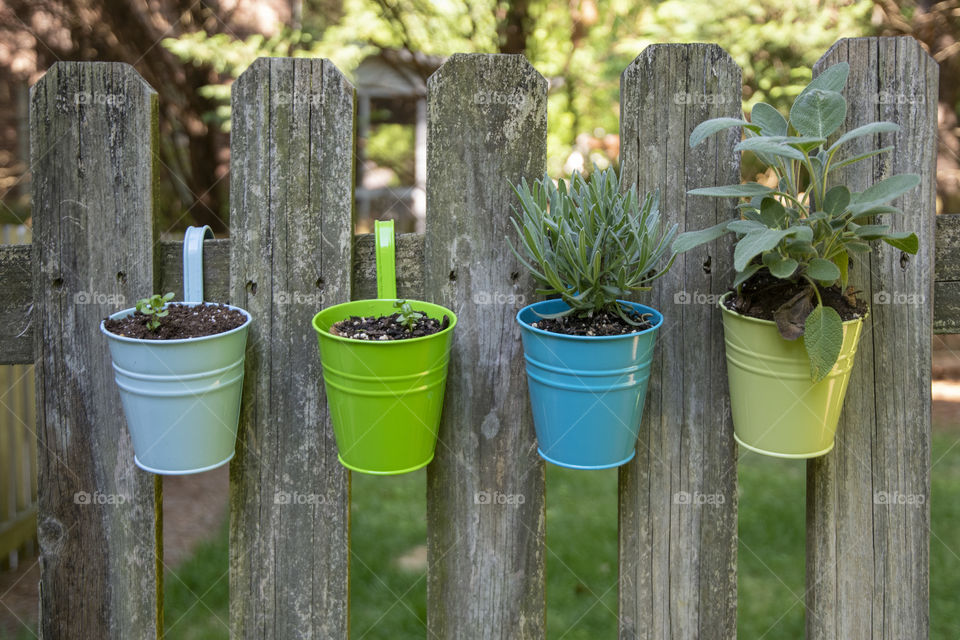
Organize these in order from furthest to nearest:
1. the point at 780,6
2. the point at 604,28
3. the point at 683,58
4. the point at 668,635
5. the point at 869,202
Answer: the point at 604,28
the point at 780,6
the point at 668,635
the point at 683,58
the point at 869,202

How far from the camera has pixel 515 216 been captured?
1.86 meters

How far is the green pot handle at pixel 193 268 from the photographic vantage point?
183 cm

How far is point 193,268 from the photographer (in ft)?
6.04

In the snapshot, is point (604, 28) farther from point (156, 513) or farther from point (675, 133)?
point (156, 513)

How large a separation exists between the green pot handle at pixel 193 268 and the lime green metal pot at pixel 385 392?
0.34 meters

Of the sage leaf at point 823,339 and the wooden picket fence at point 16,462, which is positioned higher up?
the sage leaf at point 823,339

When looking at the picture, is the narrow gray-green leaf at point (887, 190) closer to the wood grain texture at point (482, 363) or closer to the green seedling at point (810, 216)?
the green seedling at point (810, 216)

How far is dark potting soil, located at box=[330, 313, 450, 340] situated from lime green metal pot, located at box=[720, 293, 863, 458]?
62 cm

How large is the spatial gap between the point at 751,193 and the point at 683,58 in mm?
400

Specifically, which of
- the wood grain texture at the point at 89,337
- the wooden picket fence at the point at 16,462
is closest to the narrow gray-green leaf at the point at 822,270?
the wood grain texture at the point at 89,337

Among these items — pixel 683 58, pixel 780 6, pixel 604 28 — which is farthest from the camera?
pixel 604 28

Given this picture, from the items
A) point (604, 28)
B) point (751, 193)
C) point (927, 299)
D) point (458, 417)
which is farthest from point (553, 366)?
point (604, 28)

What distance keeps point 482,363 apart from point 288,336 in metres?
0.46

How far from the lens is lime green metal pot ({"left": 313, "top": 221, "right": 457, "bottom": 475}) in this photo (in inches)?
62.2
